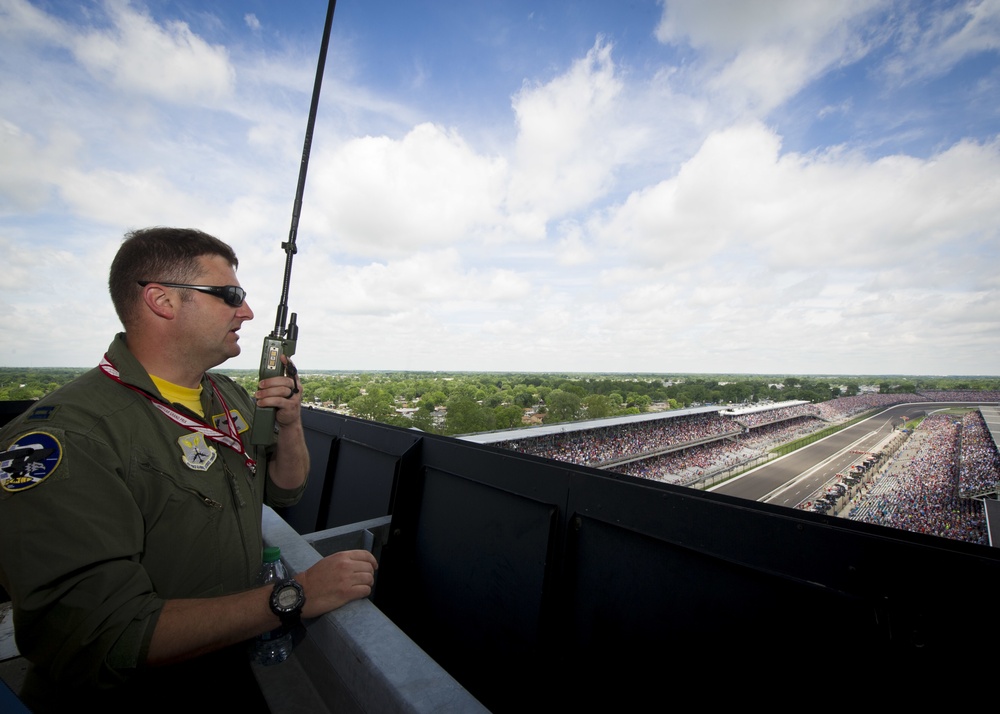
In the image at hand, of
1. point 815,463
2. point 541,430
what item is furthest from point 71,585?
point 815,463

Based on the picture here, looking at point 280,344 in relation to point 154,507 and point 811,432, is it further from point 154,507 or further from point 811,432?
point 811,432

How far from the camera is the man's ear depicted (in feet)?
4.92

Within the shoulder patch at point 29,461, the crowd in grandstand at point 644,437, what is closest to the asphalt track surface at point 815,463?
the crowd in grandstand at point 644,437

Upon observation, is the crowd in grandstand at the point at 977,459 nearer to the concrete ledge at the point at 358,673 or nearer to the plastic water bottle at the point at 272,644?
Result: the concrete ledge at the point at 358,673

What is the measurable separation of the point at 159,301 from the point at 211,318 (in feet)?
0.56

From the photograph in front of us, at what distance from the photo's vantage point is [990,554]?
115cm

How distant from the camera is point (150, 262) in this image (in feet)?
5.02

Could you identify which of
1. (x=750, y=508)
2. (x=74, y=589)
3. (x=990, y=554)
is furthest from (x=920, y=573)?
(x=74, y=589)

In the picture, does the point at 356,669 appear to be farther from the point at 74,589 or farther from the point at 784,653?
the point at 784,653

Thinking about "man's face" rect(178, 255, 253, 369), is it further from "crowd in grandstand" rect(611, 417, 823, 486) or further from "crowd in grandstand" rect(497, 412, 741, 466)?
"crowd in grandstand" rect(611, 417, 823, 486)

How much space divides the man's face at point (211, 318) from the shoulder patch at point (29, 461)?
610 mm

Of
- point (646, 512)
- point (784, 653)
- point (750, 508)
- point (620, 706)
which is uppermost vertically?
point (750, 508)

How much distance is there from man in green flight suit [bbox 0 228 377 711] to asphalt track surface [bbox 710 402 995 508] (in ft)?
58.3

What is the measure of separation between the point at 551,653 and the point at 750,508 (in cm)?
123
